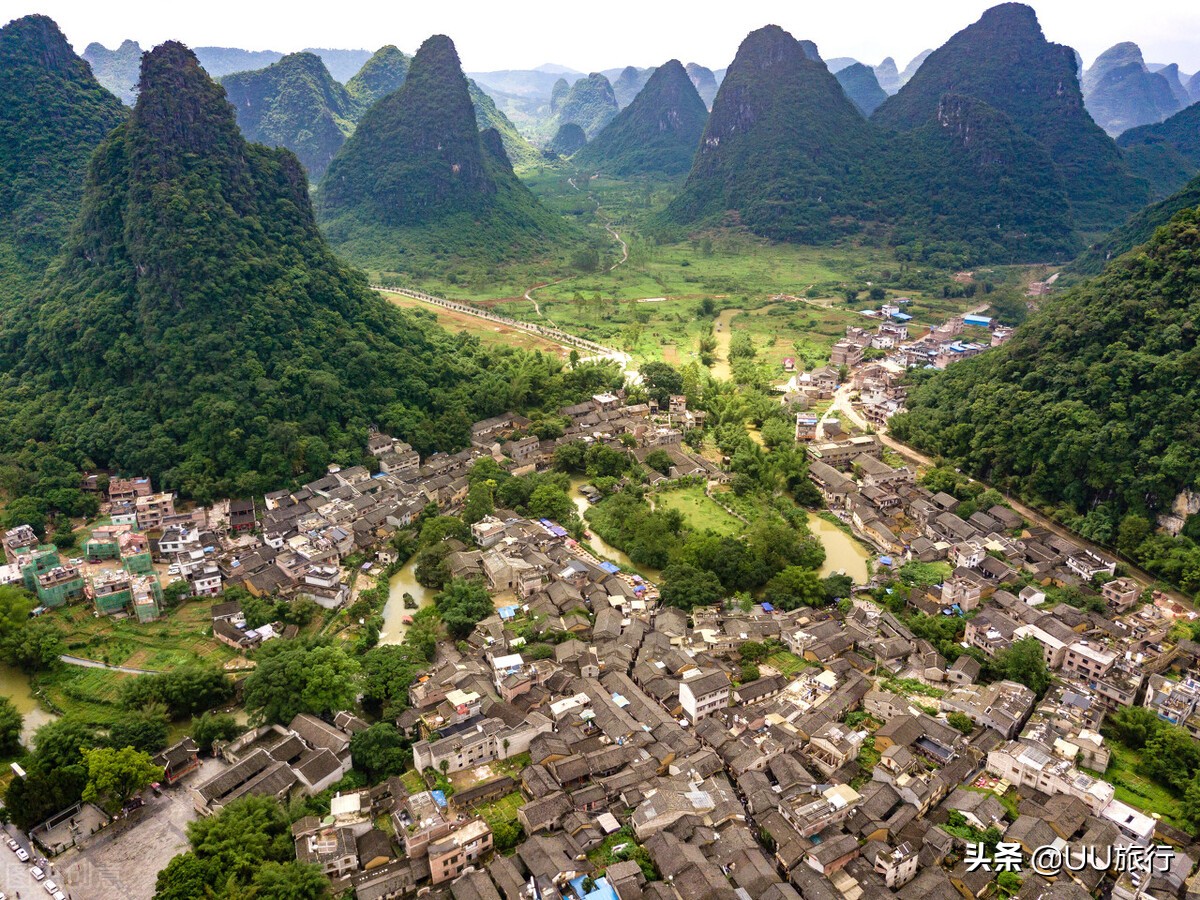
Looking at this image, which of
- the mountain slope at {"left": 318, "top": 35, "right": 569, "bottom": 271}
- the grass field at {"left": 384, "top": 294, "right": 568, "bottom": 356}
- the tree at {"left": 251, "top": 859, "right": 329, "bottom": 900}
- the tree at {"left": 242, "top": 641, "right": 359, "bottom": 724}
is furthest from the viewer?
the mountain slope at {"left": 318, "top": 35, "right": 569, "bottom": 271}

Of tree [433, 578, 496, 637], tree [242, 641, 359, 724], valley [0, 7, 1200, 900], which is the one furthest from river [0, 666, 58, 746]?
tree [433, 578, 496, 637]

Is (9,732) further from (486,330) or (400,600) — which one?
(486,330)

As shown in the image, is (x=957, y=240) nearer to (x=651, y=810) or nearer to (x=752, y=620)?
(x=752, y=620)

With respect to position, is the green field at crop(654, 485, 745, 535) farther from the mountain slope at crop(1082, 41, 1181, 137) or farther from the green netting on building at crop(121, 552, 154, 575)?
the mountain slope at crop(1082, 41, 1181, 137)

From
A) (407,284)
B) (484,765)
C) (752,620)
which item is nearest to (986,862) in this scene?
(752,620)

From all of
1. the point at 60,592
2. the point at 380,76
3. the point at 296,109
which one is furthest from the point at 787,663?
the point at 380,76

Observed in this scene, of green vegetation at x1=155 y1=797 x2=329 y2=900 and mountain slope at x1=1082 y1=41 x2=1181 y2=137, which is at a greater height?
mountain slope at x1=1082 y1=41 x2=1181 y2=137
